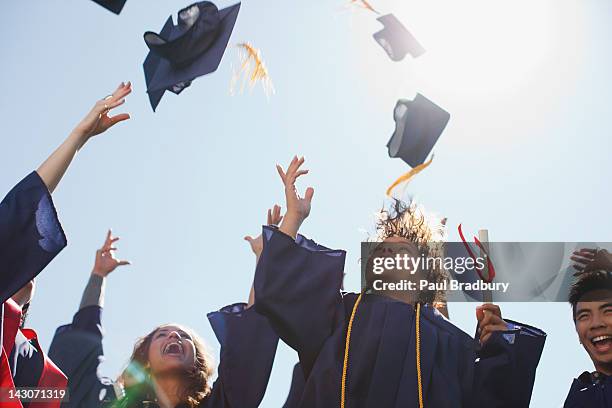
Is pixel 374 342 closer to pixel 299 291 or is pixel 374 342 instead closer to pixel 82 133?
pixel 299 291

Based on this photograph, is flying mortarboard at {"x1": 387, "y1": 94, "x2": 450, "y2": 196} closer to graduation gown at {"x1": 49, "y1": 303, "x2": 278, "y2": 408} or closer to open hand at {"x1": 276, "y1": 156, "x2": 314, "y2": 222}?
open hand at {"x1": 276, "y1": 156, "x2": 314, "y2": 222}

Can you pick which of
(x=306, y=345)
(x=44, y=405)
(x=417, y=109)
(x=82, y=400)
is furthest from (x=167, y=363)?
(x=417, y=109)

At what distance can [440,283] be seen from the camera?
3.51m

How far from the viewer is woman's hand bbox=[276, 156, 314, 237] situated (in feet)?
10.3

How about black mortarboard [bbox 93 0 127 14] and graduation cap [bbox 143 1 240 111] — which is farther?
graduation cap [bbox 143 1 240 111]

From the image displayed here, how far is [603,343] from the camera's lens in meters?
3.37

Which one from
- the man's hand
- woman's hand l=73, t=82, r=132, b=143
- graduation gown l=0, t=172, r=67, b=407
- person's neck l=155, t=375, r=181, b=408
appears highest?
woman's hand l=73, t=82, r=132, b=143

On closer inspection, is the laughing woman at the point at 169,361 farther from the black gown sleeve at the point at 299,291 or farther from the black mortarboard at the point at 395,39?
the black mortarboard at the point at 395,39

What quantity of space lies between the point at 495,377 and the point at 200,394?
1.49 m

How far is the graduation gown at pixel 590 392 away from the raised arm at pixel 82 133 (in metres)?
2.16

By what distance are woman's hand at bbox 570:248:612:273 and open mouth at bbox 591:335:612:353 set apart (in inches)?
15.7

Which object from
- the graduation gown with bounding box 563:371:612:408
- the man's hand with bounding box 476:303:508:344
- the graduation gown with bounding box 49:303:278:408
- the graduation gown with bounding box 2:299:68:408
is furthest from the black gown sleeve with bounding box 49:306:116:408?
the graduation gown with bounding box 563:371:612:408

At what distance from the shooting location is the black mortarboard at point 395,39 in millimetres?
5086

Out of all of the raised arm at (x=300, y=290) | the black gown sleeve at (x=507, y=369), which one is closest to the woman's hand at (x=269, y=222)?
the raised arm at (x=300, y=290)
